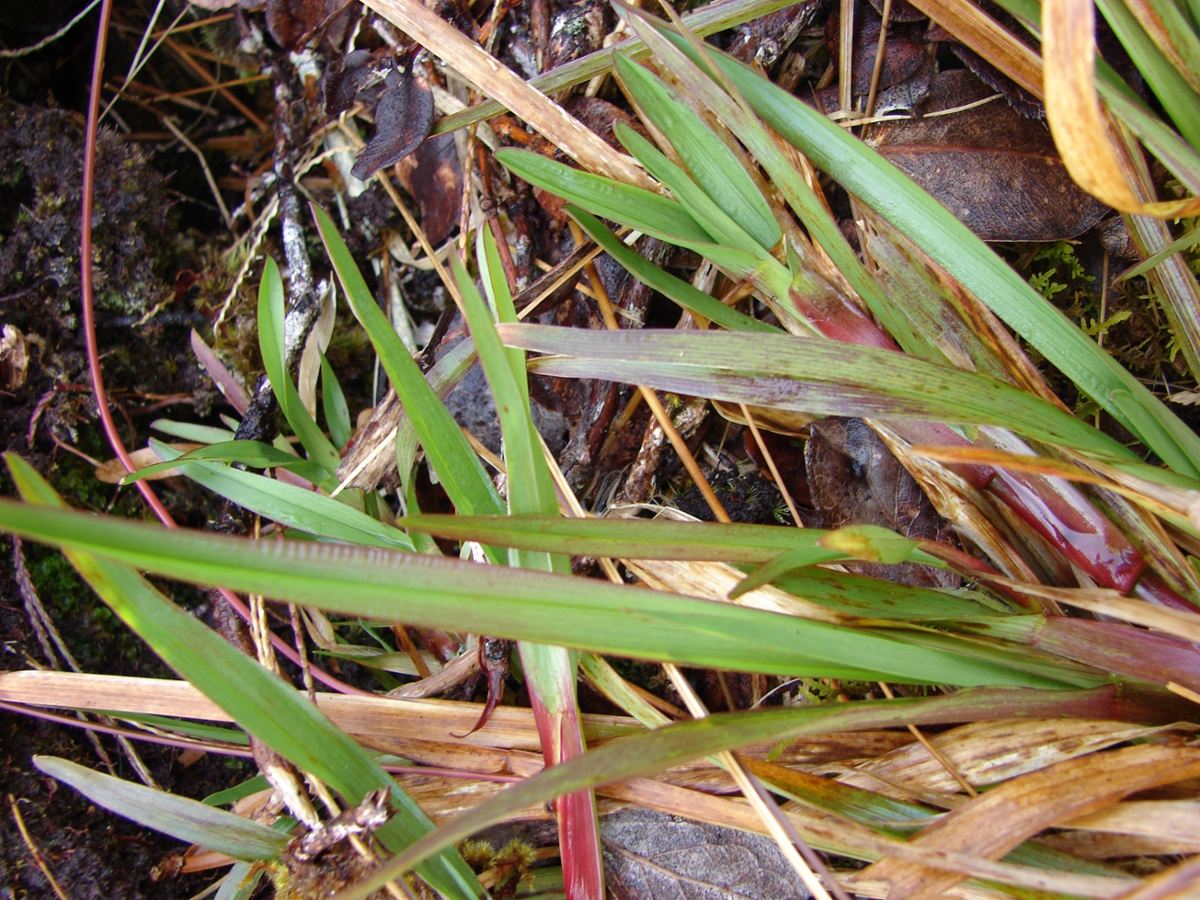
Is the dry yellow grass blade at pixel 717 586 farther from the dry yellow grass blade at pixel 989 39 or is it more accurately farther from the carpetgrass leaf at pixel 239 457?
the dry yellow grass blade at pixel 989 39

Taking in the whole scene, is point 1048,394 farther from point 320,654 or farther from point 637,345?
point 320,654

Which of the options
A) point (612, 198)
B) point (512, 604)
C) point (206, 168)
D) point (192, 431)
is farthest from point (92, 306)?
point (512, 604)

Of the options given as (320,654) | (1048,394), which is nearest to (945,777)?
(1048,394)

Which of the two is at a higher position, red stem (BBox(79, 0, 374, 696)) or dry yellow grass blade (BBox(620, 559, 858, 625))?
red stem (BBox(79, 0, 374, 696))

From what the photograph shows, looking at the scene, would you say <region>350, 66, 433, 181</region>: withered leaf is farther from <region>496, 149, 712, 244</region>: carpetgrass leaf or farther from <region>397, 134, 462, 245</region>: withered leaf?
<region>496, 149, 712, 244</region>: carpetgrass leaf

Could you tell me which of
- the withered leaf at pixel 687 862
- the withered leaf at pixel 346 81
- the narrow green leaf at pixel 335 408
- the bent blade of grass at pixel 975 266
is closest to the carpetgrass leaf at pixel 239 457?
the narrow green leaf at pixel 335 408

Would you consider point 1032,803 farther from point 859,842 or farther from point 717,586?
point 717,586

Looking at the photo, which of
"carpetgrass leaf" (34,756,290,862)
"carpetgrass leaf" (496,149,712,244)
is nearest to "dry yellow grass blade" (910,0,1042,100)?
"carpetgrass leaf" (496,149,712,244)
